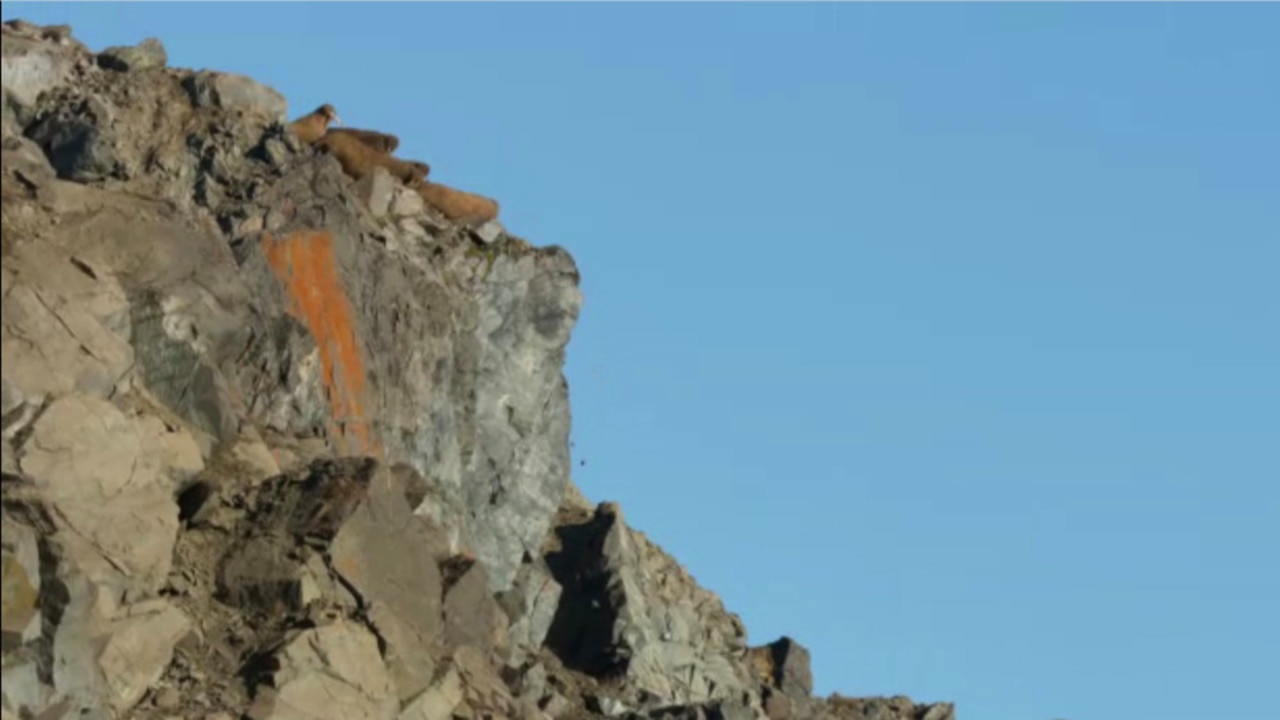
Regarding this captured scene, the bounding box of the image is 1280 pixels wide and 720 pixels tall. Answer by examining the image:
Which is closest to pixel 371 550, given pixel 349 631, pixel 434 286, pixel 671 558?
pixel 349 631

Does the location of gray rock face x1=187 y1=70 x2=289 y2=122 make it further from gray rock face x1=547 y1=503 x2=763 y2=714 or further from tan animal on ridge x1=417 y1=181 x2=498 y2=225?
gray rock face x1=547 y1=503 x2=763 y2=714

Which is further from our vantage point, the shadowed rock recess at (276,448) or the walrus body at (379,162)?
the walrus body at (379,162)

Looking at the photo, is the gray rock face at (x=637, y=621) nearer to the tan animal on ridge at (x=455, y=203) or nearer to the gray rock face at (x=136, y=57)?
the tan animal on ridge at (x=455, y=203)

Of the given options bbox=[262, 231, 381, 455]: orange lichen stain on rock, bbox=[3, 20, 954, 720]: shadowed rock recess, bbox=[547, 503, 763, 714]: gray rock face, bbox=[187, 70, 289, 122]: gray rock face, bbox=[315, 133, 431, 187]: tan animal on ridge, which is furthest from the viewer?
bbox=[547, 503, 763, 714]: gray rock face

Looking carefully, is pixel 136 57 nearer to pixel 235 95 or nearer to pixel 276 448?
pixel 235 95

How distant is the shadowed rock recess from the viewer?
66.6 metres

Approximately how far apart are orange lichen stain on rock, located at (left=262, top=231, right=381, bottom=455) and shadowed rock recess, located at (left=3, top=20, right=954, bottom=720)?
79 mm

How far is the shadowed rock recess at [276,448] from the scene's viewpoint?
66625mm

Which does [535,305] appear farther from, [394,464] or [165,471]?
[165,471]

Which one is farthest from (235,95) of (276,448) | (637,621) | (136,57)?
(637,621)

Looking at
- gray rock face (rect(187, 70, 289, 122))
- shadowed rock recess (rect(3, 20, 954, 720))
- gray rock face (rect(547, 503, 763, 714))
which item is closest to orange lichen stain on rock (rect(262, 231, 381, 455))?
shadowed rock recess (rect(3, 20, 954, 720))

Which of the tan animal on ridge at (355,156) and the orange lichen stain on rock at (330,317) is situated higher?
the tan animal on ridge at (355,156)

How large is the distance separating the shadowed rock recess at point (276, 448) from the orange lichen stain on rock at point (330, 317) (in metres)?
0.08

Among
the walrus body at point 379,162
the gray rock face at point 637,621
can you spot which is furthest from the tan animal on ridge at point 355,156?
the gray rock face at point 637,621
